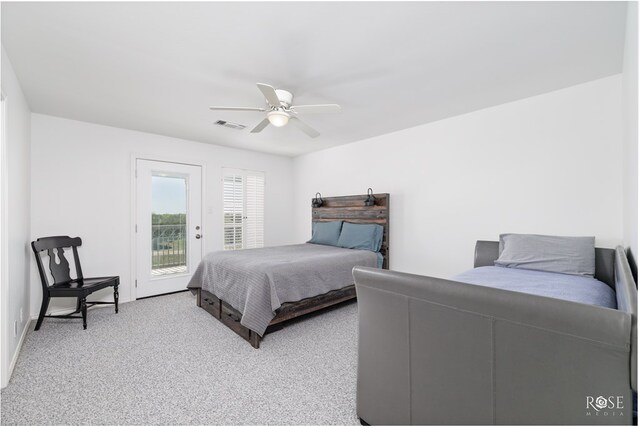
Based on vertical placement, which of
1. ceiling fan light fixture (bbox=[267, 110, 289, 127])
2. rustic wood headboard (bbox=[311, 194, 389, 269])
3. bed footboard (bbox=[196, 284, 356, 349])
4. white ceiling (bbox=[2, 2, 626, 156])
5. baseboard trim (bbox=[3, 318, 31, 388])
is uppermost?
white ceiling (bbox=[2, 2, 626, 156])

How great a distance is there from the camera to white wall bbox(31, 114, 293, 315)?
11.4 ft

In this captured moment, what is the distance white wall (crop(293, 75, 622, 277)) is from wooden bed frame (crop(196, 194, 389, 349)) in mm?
176

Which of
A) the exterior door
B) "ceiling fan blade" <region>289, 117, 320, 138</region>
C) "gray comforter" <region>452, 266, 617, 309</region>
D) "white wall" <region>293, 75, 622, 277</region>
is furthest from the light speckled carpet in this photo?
"ceiling fan blade" <region>289, 117, 320, 138</region>

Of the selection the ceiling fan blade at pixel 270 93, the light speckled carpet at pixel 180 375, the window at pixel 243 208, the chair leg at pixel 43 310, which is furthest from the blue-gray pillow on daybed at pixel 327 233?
the chair leg at pixel 43 310

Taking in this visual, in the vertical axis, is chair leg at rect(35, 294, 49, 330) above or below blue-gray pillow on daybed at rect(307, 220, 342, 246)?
below

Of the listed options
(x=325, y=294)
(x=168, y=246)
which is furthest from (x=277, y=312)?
(x=168, y=246)

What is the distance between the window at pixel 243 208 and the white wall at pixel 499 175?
6.44ft

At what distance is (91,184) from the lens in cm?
379

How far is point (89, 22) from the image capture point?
181cm

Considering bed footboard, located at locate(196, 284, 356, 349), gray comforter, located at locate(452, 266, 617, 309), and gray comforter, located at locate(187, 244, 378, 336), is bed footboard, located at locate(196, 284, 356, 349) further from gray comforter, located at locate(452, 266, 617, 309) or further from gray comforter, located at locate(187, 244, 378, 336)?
gray comforter, located at locate(452, 266, 617, 309)

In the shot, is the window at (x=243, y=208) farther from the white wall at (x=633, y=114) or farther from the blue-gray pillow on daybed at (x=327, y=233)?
the white wall at (x=633, y=114)

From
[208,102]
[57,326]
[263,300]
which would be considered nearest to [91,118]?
[208,102]

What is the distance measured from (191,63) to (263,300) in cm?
215

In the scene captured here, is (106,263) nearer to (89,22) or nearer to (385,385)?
(89,22)
